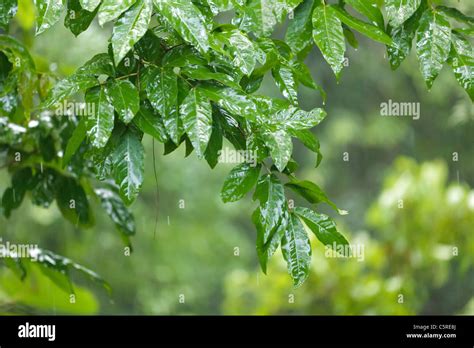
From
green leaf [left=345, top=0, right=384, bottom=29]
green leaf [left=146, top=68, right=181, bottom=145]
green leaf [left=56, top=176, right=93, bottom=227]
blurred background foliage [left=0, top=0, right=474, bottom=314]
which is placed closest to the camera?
green leaf [left=146, top=68, right=181, bottom=145]

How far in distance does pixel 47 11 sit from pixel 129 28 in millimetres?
126

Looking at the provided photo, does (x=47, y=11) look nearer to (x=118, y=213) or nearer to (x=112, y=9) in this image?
(x=112, y=9)

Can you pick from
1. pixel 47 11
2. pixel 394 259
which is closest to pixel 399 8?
pixel 47 11

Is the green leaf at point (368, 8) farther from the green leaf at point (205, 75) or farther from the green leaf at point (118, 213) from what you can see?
the green leaf at point (118, 213)

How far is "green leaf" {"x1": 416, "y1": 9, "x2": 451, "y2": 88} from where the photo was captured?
104 cm

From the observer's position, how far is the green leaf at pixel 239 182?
38.6 inches

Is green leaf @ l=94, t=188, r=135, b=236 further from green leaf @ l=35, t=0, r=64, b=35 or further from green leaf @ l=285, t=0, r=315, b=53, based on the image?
green leaf @ l=35, t=0, r=64, b=35

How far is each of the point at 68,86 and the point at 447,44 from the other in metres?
0.57

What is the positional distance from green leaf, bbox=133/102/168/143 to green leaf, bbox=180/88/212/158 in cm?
5

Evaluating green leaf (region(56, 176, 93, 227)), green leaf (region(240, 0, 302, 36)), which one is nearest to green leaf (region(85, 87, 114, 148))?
green leaf (region(240, 0, 302, 36))

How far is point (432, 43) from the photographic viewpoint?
3.46 feet

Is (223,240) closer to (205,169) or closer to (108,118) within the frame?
(205,169)

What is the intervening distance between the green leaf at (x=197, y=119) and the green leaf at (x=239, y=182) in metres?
0.12

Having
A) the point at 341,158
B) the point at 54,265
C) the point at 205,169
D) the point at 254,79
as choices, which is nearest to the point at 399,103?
the point at 341,158
